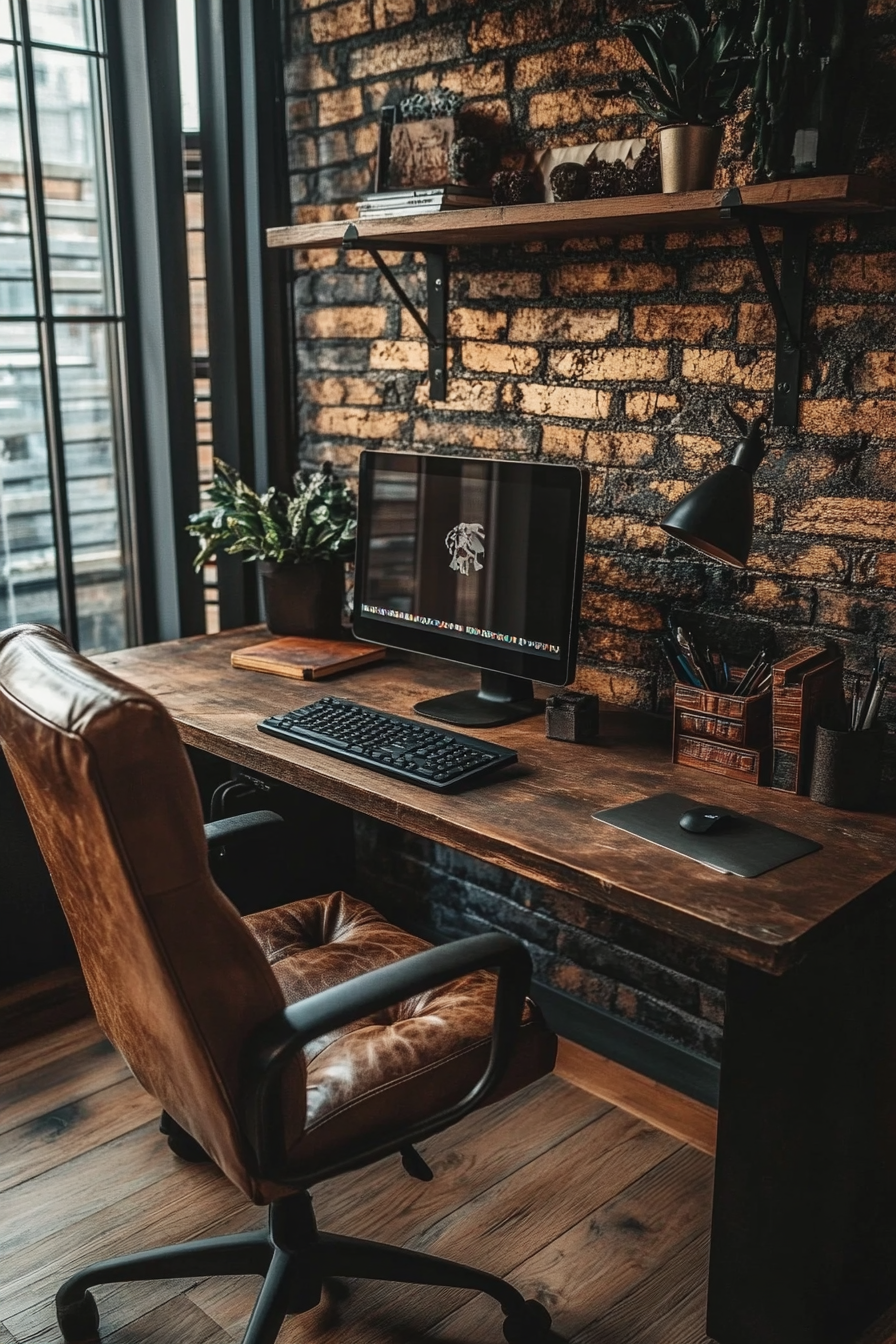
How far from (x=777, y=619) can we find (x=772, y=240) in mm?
648

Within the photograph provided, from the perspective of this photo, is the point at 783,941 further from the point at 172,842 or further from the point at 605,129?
the point at 605,129

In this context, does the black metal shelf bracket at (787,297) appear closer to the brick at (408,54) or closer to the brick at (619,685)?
the brick at (619,685)

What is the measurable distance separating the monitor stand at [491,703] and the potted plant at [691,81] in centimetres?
90

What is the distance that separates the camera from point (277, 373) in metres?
3.01

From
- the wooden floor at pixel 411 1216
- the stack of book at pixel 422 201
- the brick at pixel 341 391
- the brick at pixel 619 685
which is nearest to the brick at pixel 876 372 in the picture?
the brick at pixel 619 685

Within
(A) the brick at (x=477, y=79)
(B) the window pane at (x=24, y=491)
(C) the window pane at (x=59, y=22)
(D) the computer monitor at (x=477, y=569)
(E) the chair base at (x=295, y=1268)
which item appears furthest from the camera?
(B) the window pane at (x=24, y=491)

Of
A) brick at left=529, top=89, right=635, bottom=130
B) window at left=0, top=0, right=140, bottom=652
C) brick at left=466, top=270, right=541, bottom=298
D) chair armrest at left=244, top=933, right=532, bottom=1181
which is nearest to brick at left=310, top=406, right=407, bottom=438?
brick at left=466, top=270, right=541, bottom=298

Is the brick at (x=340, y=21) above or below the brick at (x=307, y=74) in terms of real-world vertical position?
above

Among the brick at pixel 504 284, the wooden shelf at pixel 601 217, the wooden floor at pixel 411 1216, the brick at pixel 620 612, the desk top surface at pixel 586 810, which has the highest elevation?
the wooden shelf at pixel 601 217

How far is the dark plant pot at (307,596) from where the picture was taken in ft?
8.77

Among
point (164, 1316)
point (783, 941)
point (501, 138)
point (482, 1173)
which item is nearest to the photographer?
point (783, 941)

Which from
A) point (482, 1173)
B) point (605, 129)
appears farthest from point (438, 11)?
point (482, 1173)

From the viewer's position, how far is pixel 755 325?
Result: 6.91 ft

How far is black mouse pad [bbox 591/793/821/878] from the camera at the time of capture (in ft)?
5.33
